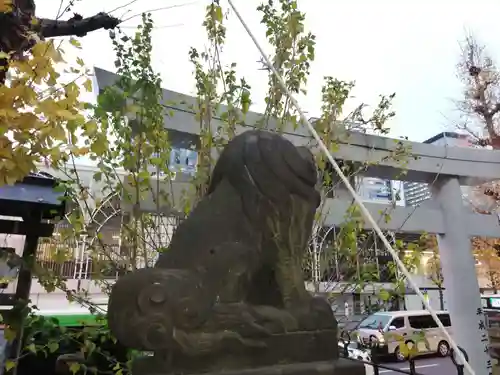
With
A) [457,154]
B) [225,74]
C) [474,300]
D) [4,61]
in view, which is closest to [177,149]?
[225,74]

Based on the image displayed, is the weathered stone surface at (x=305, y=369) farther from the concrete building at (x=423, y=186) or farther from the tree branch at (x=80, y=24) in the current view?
the concrete building at (x=423, y=186)

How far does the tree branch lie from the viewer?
1787mm

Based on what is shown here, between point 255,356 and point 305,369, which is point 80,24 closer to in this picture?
point 255,356

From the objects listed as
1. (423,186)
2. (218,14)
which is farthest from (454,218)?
(218,14)

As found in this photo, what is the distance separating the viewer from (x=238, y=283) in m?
1.21

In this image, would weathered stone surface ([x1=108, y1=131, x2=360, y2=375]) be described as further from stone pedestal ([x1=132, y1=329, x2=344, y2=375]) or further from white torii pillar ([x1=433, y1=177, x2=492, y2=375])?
white torii pillar ([x1=433, y1=177, x2=492, y2=375])

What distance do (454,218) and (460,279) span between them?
671 mm

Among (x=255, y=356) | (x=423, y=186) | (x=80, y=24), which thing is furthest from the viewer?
(x=423, y=186)

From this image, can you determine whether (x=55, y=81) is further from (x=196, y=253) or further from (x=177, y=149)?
(x=177, y=149)

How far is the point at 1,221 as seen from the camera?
7.33 ft

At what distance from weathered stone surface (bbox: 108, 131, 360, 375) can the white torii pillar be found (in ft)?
11.1

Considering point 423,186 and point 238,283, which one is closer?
point 238,283

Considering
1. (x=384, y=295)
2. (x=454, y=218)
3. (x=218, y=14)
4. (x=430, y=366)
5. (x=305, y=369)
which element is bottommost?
(x=430, y=366)

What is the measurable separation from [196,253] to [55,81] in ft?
2.49
